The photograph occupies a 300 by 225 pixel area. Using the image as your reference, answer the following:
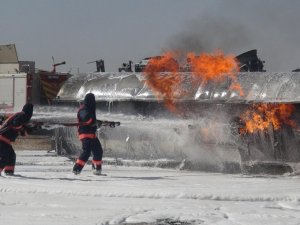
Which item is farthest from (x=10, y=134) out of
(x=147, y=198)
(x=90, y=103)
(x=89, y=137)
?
(x=147, y=198)

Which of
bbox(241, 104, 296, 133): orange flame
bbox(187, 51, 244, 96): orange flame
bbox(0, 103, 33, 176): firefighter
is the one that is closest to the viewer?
bbox(0, 103, 33, 176): firefighter

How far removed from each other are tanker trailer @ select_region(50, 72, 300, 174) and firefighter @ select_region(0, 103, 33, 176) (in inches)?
121

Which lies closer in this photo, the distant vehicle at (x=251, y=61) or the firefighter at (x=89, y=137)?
the firefighter at (x=89, y=137)

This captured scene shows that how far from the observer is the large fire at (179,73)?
1209 centimetres

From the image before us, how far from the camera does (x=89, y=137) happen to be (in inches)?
428

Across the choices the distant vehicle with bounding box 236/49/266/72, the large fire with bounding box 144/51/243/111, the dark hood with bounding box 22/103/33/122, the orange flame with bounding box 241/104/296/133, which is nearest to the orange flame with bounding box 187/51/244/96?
the large fire with bounding box 144/51/243/111

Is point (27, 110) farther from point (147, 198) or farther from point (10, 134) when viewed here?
point (147, 198)

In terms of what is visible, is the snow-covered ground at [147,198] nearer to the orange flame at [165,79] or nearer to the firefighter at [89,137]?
the firefighter at [89,137]

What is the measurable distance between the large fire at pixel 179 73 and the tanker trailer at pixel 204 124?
134 mm

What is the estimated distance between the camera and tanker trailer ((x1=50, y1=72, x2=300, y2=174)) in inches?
424

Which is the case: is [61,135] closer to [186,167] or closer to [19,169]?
[19,169]

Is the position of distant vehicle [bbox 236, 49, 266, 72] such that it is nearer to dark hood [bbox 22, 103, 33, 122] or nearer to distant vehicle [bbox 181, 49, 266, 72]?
distant vehicle [bbox 181, 49, 266, 72]

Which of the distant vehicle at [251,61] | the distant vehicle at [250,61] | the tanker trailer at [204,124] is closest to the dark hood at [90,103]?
the tanker trailer at [204,124]

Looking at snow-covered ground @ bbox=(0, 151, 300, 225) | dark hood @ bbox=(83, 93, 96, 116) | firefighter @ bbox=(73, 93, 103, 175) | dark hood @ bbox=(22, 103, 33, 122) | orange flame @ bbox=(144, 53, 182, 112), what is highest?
orange flame @ bbox=(144, 53, 182, 112)
